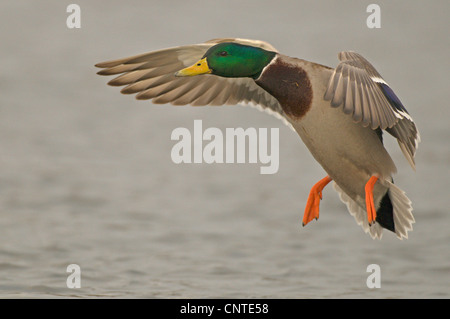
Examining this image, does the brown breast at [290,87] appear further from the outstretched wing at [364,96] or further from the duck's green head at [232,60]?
the outstretched wing at [364,96]

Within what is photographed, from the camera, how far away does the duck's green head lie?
609cm

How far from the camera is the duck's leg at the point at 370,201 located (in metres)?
6.00

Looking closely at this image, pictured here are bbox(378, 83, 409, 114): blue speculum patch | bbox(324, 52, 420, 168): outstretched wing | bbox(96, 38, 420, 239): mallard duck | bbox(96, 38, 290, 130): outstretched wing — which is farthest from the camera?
bbox(96, 38, 290, 130): outstretched wing

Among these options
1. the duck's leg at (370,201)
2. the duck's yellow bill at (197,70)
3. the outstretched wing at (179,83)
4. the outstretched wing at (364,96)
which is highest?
the outstretched wing at (179,83)

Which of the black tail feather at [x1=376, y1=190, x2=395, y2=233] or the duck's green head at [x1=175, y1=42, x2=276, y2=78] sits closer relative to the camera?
the duck's green head at [x1=175, y1=42, x2=276, y2=78]

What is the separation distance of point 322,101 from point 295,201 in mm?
4891

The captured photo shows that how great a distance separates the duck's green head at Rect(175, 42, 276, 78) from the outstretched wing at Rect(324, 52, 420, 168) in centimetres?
A: 51

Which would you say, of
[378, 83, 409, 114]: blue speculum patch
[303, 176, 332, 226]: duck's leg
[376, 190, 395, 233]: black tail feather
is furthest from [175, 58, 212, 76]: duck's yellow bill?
[376, 190, 395, 233]: black tail feather

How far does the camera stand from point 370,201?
6.07 metres

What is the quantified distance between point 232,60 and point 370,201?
3.97 ft

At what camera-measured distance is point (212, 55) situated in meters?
6.14

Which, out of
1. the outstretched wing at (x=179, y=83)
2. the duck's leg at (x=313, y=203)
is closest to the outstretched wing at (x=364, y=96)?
the duck's leg at (x=313, y=203)

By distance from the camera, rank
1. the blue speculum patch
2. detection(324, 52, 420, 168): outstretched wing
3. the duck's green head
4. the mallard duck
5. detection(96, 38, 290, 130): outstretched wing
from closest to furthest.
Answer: detection(324, 52, 420, 168): outstretched wing
the mallard duck
the blue speculum patch
the duck's green head
detection(96, 38, 290, 130): outstretched wing

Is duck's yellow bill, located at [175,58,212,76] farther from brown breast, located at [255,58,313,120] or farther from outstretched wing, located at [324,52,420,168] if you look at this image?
outstretched wing, located at [324,52,420,168]
